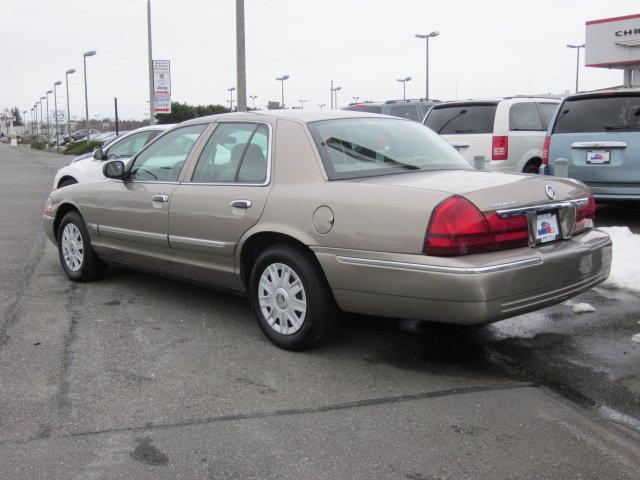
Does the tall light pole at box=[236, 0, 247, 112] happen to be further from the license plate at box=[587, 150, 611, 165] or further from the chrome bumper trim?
the chrome bumper trim

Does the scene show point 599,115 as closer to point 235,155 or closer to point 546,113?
point 546,113

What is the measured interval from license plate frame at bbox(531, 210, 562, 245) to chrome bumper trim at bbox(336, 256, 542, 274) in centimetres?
21

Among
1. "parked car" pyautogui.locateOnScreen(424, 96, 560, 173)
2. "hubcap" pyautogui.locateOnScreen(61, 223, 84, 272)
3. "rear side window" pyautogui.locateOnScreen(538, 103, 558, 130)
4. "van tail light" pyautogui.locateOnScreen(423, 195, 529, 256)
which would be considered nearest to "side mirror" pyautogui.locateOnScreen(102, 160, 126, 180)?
"hubcap" pyautogui.locateOnScreen(61, 223, 84, 272)

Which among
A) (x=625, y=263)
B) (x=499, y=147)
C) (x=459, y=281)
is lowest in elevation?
(x=625, y=263)

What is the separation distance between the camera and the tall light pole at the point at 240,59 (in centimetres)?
1505

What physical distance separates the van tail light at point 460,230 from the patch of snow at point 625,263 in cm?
289

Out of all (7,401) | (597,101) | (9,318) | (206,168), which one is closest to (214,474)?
(7,401)

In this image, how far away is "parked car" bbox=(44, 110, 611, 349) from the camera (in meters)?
3.93

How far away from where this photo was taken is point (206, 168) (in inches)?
211

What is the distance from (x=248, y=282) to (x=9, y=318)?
1.99 metres

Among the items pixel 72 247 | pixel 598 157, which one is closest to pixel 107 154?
pixel 72 247

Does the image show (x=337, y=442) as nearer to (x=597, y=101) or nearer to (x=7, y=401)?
(x=7, y=401)

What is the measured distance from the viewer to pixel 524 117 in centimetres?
1124

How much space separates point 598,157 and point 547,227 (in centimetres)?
540
